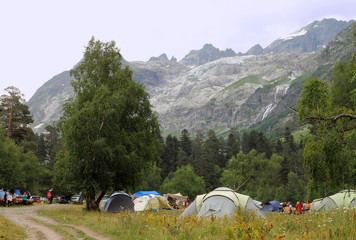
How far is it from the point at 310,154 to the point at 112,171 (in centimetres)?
1830

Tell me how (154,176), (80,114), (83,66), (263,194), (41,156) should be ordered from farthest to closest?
(41,156), (154,176), (263,194), (83,66), (80,114)

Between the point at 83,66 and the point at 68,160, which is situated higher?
the point at 83,66

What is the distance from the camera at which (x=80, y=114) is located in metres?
24.5

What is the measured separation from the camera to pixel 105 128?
2559 cm

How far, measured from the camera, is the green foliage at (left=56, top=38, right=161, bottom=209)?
24562 mm

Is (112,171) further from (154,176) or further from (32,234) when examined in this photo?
(154,176)

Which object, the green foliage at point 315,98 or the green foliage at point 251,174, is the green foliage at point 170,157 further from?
the green foliage at point 315,98

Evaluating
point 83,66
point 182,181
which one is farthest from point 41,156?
point 83,66

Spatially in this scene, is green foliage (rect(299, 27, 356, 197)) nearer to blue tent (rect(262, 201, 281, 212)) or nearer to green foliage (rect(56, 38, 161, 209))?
green foliage (rect(56, 38, 161, 209))

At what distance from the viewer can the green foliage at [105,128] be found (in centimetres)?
2456

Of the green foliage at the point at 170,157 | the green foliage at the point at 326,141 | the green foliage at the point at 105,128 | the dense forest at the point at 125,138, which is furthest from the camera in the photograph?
the green foliage at the point at 170,157

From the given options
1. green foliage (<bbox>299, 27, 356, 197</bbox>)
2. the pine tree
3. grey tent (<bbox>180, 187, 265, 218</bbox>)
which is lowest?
grey tent (<bbox>180, 187, 265, 218</bbox>)

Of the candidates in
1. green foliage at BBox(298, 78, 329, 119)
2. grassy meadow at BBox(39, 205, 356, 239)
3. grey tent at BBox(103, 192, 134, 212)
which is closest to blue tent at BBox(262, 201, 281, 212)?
grey tent at BBox(103, 192, 134, 212)

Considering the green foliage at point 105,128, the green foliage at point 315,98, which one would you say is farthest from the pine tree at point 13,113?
the green foliage at point 315,98
